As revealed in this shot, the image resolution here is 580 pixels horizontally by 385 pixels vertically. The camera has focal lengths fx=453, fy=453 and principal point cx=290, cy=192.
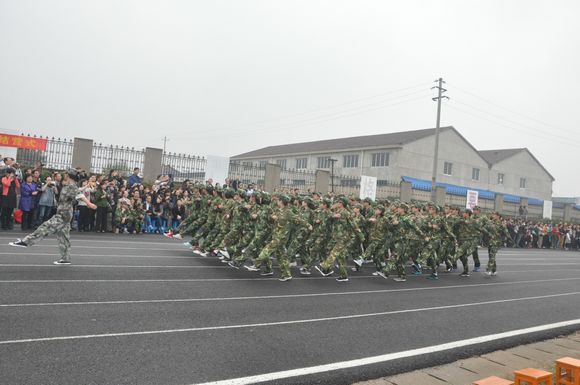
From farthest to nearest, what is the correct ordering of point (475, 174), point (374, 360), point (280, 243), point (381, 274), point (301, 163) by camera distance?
point (301, 163) → point (475, 174) → point (381, 274) → point (280, 243) → point (374, 360)

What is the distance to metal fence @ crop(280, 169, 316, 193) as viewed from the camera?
2738 cm

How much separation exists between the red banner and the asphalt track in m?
8.63

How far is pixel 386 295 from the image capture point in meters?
10.1

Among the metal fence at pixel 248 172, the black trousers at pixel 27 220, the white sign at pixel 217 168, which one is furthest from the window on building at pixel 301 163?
the black trousers at pixel 27 220

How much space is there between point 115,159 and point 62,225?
13126 mm

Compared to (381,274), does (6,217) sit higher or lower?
higher

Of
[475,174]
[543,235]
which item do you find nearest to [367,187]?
[543,235]

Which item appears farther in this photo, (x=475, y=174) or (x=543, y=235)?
(x=475, y=174)

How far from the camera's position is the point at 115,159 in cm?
2212

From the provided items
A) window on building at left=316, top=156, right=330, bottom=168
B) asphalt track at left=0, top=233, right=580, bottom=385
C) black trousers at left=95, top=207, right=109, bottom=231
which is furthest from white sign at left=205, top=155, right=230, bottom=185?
window on building at left=316, top=156, right=330, bottom=168

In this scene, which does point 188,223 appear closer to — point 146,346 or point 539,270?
point 146,346

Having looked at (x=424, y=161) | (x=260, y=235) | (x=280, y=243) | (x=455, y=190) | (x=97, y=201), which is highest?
(x=424, y=161)

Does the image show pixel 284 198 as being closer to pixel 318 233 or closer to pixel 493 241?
pixel 318 233

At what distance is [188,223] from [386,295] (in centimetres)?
661
